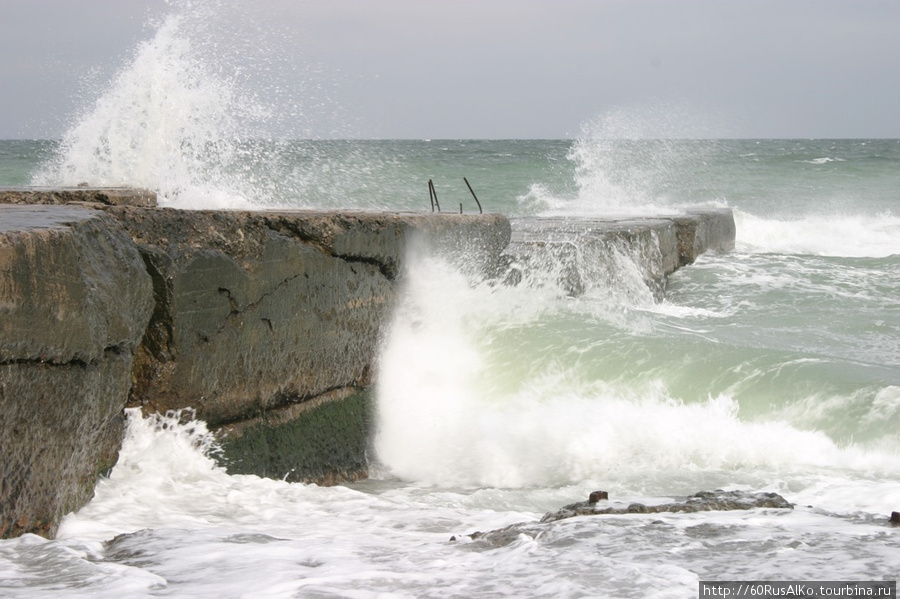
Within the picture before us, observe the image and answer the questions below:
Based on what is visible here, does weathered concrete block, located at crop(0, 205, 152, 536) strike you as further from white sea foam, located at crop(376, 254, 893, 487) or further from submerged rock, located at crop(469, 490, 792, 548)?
white sea foam, located at crop(376, 254, 893, 487)

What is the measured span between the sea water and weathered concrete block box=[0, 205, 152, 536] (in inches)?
5.0

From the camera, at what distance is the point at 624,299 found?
6.93 meters

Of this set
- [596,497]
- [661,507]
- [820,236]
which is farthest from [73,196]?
[820,236]

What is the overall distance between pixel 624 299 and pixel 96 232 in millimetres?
4747

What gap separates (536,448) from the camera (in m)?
4.09

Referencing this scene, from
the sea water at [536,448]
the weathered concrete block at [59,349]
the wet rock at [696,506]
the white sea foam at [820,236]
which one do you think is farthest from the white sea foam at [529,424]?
the white sea foam at [820,236]

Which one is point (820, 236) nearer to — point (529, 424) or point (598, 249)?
point (598, 249)

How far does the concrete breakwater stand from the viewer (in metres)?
2.46

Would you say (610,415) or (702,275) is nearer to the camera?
(610,415)

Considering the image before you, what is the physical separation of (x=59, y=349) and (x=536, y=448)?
2.12 metres

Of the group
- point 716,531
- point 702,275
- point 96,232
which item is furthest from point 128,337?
point 702,275

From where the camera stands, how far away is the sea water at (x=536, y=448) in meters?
2.27

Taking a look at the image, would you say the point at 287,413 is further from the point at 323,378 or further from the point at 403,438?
the point at 403,438

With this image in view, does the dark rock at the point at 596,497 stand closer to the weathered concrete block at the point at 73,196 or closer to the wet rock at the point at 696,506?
the wet rock at the point at 696,506
